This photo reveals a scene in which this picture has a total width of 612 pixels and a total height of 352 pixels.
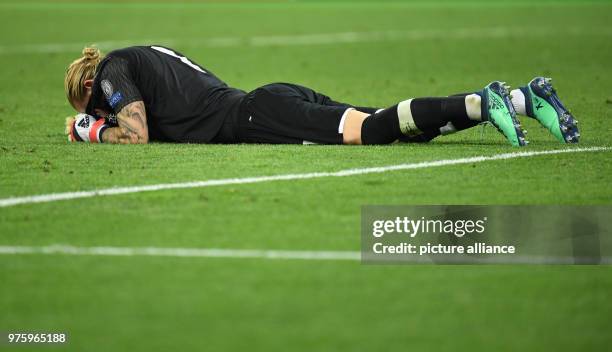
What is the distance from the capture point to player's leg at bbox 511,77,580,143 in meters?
8.91

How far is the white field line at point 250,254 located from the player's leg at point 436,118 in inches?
98.2

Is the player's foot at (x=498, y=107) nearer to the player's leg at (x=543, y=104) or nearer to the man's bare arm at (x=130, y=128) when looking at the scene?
the player's leg at (x=543, y=104)

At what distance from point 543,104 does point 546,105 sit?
0.07 feet

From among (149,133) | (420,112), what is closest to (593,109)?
(420,112)

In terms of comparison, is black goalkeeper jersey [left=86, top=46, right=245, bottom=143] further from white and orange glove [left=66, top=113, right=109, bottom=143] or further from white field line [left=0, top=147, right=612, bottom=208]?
white field line [left=0, top=147, right=612, bottom=208]

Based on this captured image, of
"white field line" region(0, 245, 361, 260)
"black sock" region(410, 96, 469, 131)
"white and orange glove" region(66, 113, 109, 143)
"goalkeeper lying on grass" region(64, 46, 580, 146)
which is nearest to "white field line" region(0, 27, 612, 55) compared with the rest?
"white and orange glove" region(66, 113, 109, 143)

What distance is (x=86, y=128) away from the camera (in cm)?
995

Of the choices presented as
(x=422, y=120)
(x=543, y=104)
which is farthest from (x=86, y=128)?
(x=543, y=104)

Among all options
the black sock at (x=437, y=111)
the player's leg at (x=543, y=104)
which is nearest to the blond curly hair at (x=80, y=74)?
the black sock at (x=437, y=111)

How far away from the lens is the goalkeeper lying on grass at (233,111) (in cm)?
898

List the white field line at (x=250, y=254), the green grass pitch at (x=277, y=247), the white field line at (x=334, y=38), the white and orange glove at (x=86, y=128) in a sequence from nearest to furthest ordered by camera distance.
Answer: the green grass pitch at (x=277, y=247) → the white field line at (x=250, y=254) → the white and orange glove at (x=86, y=128) → the white field line at (x=334, y=38)

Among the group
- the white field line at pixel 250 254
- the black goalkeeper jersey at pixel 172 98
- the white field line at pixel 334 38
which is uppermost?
the white field line at pixel 334 38

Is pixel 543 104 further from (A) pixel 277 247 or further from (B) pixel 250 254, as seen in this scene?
(B) pixel 250 254

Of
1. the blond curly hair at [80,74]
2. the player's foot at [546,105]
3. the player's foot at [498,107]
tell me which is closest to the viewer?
the player's foot at [498,107]
